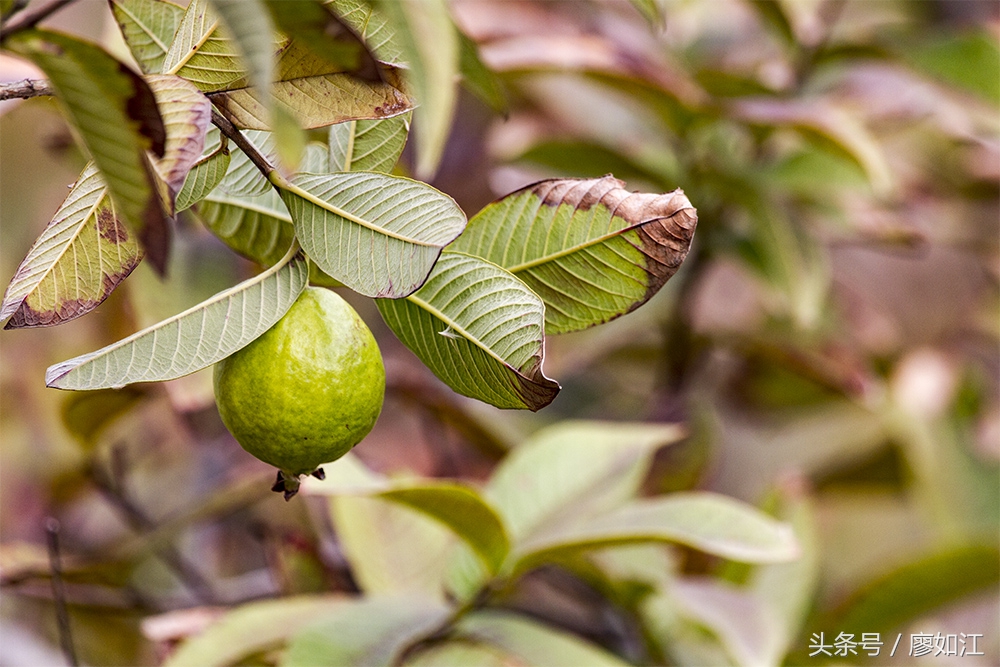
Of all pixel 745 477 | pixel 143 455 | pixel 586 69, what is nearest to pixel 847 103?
pixel 586 69

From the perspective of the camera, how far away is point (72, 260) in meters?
0.35

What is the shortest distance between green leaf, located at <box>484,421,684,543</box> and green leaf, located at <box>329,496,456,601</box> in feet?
0.24

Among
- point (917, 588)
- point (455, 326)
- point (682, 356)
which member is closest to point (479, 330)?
point (455, 326)

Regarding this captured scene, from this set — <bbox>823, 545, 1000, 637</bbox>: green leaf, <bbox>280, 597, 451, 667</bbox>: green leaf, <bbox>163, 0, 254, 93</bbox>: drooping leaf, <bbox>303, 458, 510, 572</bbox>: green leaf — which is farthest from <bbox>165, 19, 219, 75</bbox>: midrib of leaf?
<bbox>823, 545, 1000, 637</bbox>: green leaf

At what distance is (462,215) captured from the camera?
0.34 m

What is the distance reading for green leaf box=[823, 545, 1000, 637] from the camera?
0.91 m

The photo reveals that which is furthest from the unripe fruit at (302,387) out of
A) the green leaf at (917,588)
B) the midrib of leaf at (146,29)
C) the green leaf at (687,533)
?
the green leaf at (917,588)

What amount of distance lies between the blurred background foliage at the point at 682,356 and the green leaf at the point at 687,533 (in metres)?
0.08

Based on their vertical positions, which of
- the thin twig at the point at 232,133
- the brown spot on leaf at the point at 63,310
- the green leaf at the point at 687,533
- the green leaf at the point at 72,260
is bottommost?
the green leaf at the point at 687,533

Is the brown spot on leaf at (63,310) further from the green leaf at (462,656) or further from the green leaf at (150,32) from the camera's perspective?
the green leaf at (462,656)

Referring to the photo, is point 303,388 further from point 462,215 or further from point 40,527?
point 40,527

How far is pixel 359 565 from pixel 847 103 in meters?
0.86

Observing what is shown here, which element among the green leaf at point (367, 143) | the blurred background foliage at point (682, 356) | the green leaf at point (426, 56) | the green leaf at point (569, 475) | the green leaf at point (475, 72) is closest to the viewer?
the green leaf at point (426, 56)

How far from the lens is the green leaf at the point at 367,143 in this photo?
1.28 ft
